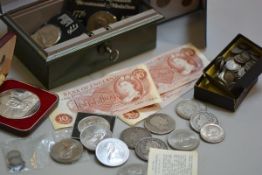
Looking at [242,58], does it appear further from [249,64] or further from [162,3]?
[162,3]

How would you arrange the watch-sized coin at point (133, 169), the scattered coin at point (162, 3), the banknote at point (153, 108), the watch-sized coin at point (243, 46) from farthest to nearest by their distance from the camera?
the scattered coin at point (162, 3) → the watch-sized coin at point (243, 46) → the banknote at point (153, 108) → the watch-sized coin at point (133, 169)

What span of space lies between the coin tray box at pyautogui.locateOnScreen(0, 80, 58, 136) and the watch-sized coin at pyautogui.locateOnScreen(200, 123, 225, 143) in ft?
1.07

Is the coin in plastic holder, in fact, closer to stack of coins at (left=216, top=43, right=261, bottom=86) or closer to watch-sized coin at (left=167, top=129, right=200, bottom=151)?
watch-sized coin at (left=167, top=129, right=200, bottom=151)

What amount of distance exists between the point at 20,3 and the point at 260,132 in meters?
0.66

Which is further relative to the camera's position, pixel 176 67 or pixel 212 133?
pixel 176 67

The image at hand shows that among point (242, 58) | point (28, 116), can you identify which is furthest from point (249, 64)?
point (28, 116)

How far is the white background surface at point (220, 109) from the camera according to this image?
3.35 feet

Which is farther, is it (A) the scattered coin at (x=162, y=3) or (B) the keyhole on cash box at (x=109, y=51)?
(A) the scattered coin at (x=162, y=3)

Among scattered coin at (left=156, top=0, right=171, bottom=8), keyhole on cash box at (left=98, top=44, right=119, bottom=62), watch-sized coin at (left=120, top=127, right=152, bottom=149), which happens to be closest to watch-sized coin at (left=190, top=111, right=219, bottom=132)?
watch-sized coin at (left=120, top=127, right=152, bottom=149)

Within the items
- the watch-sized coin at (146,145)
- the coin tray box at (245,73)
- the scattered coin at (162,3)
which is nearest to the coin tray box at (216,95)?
the coin tray box at (245,73)

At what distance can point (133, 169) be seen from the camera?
3.31 feet

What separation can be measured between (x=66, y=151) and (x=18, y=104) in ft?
0.51

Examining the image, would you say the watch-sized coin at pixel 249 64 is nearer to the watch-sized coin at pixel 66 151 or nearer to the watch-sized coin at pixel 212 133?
the watch-sized coin at pixel 212 133

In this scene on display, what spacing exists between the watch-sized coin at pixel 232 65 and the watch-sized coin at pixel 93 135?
0.32m
